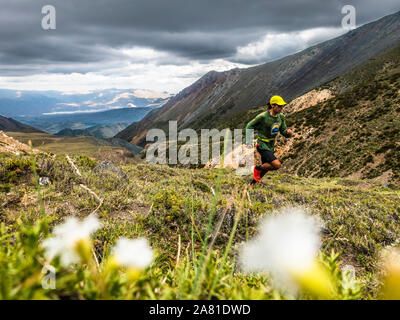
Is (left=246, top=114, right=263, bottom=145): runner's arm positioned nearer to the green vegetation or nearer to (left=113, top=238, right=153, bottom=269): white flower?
(left=113, top=238, right=153, bottom=269): white flower

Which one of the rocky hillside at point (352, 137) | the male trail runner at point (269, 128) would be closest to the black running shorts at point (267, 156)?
the male trail runner at point (269, 128)

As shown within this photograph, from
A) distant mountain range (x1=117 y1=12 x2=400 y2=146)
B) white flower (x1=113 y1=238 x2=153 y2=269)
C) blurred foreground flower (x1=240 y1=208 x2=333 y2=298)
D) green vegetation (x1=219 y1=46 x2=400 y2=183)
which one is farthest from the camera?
distant mountain range (x1=117 y1=12 x2=400 y2=146)

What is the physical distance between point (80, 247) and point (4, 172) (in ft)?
20.5

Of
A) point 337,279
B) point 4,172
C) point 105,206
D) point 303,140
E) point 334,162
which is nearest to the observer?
point 337,279

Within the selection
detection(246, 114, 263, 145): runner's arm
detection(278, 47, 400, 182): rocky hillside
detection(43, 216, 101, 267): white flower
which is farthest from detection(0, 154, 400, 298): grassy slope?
detection(278, 47, 400, 182): rocky hillside

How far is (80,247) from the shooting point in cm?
74

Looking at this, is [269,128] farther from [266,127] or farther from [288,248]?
[288,248]

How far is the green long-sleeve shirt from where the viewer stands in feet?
27.3

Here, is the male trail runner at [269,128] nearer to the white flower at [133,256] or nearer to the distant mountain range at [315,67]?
the white flower at [133,256]

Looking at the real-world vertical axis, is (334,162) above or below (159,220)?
above
